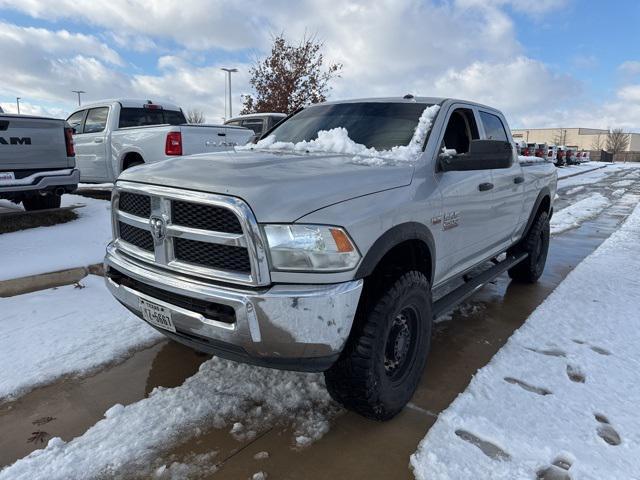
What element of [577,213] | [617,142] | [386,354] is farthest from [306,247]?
[617,142]

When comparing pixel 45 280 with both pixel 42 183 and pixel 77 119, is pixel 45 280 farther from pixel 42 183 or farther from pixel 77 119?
pixel 77 119

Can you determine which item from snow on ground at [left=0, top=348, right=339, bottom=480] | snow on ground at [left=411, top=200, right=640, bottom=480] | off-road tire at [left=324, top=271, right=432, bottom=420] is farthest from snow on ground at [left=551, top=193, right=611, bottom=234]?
snow on ground at [left=0, top=348, right=339, bottom=480]

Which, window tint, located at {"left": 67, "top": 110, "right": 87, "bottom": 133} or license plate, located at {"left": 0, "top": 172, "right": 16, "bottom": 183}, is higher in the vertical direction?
window tint, located at {"left": 67, "top": 110, "right": 87, "bottom": 133}

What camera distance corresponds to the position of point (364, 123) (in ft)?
11.9

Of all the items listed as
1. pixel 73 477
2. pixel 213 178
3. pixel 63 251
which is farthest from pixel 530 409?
pixel 63 251

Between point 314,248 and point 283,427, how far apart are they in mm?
1124

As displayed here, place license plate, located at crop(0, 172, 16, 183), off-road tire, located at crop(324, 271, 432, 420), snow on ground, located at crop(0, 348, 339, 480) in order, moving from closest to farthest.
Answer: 1. snow on ground, located at crop(0, 348, 339, 480)
2. off-road tire, located at crop(324, 271, 432, 420)
3. license plate, located at crop(0, 172, 16, 183)

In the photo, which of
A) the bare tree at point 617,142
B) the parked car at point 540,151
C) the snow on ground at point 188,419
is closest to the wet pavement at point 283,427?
the snow on ground at point 188,419

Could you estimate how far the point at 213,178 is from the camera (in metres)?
2.42

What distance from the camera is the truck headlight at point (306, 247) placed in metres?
2.21

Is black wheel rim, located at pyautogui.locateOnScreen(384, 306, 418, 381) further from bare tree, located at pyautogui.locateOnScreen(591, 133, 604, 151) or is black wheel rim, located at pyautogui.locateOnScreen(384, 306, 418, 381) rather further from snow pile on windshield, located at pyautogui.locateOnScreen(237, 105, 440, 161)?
bare tree, located at pyautogui.locateOnScreen(591, 133, 604, 151)

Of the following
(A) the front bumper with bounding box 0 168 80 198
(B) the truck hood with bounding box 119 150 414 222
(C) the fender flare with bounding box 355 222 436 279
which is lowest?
(C) the fender flare with bounding box 355 222 436 279

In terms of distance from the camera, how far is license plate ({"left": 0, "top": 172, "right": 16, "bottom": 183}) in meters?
5.80

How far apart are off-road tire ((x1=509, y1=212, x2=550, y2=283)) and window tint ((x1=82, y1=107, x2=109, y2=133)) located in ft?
23.9
